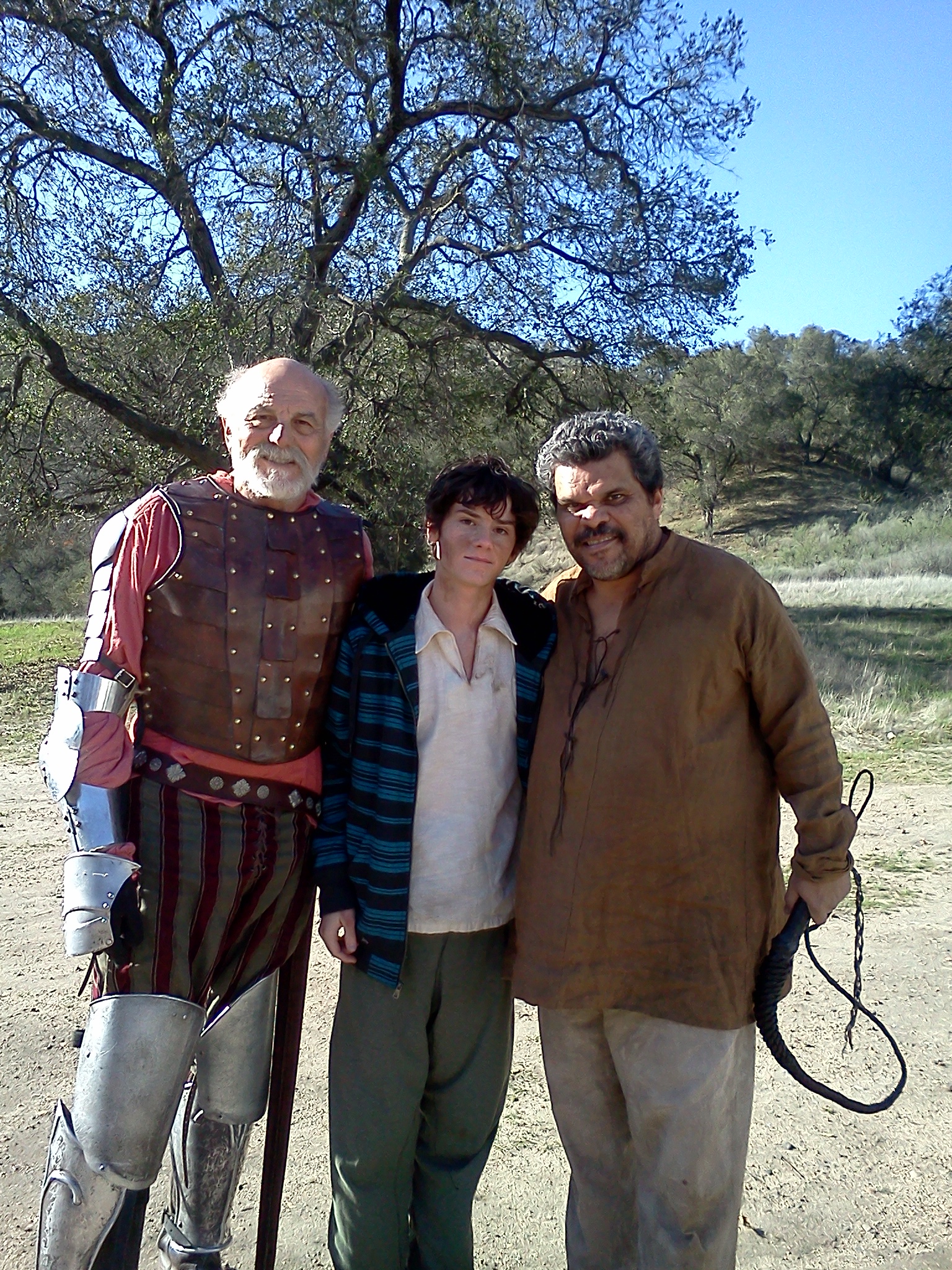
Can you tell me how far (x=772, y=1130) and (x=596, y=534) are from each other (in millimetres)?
1968

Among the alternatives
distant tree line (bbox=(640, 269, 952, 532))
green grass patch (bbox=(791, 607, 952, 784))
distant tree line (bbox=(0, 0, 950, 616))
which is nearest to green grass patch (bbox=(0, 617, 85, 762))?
distant tree line (bbox=(0, 0, 950, 616))

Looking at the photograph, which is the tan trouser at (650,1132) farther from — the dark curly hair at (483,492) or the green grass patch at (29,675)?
the green grass patch at (29,675)

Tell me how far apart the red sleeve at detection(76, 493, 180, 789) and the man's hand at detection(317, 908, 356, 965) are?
536 mm

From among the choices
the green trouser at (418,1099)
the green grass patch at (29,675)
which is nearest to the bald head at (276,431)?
the green trouser at (418,1099)

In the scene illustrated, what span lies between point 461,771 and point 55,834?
4.13m

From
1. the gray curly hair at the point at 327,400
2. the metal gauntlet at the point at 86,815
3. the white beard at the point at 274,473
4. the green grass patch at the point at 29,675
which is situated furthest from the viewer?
the green grass patch at the point at 29,675

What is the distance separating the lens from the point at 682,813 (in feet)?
6.74

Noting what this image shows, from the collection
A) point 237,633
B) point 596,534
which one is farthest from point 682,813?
point 237,633

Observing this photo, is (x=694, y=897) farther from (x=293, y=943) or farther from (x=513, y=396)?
(x=513, y=396)

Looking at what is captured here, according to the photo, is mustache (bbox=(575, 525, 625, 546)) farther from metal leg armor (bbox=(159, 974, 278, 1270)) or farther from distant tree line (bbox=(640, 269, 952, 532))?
distant tree line (bbox=(640, 269, 952, 532))

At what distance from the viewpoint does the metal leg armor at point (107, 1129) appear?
2047 mm

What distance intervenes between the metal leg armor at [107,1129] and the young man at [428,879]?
37 cm

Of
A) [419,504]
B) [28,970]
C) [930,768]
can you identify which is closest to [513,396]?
[419,504]

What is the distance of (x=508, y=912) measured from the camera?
2.23 metres
